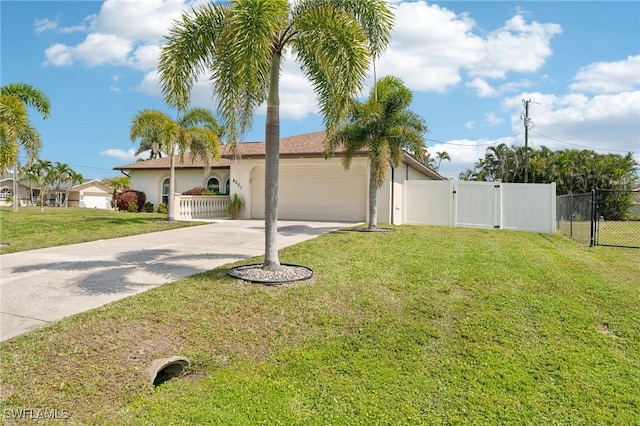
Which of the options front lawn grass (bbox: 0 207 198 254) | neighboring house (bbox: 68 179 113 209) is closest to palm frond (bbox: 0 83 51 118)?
front lawn grass (bbox: 0 207 198 254)

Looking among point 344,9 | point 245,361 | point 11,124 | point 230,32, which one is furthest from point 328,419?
point 11,124

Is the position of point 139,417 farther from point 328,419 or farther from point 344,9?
point 344,9

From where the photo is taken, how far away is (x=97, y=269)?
24.5ft

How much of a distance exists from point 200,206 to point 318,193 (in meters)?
5.78

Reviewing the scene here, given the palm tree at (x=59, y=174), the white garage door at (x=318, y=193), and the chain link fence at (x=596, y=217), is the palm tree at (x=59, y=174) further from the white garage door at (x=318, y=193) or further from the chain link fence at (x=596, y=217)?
the chain link fence at (x=596, y=217)

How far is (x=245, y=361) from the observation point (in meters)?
4.12

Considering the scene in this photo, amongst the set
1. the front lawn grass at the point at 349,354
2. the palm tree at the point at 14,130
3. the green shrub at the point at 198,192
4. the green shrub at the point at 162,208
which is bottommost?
the front lawn grass at the point at 349,354

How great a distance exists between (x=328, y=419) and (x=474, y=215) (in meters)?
15.5

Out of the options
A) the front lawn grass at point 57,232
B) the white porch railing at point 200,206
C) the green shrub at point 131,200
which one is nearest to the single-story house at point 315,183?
the white porch railing at point 200,206

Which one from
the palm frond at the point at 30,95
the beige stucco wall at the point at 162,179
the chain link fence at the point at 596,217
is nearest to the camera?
the chain link fence at the point at 596,217

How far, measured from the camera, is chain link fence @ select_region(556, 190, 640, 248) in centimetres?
1260

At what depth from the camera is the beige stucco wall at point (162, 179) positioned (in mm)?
23531

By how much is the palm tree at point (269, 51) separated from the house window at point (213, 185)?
55.4ft

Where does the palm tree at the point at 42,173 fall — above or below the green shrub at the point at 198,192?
above
